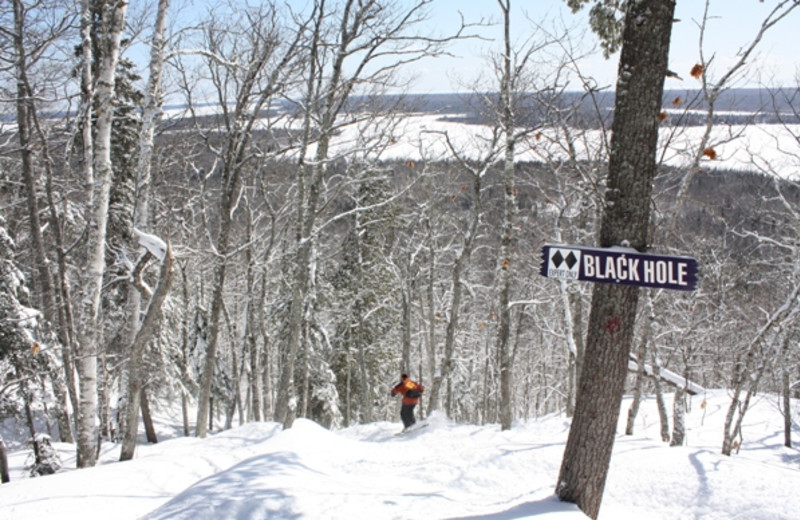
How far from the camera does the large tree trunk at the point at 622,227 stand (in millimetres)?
3873

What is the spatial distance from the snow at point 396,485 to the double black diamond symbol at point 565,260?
5.84 feet

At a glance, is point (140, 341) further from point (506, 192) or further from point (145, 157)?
point (506, 192)

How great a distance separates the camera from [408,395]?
1226cm

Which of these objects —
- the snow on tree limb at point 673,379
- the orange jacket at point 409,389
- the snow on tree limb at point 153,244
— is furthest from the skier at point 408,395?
the snow on tree limb at point 153,244

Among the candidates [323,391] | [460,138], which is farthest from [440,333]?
[460,138]

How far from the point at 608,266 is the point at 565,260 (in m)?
0.32

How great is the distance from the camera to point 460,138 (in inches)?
555

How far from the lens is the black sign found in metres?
3.71

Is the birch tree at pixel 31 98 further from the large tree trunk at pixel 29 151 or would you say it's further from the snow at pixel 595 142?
the snow at pixel 595 142

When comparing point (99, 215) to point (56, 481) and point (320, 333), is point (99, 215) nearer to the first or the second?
point (56, 481)

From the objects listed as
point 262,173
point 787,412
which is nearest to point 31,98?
point 262,173

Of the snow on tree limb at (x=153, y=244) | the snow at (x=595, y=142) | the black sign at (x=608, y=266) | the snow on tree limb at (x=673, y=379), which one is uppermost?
the snow at (x=595, y=142)

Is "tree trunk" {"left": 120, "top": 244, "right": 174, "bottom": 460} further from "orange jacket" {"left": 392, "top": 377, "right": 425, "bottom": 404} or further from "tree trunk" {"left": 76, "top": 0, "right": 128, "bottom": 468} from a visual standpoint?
"orange jacket" {"left": 392, "top": 377, "right": 425, "bottom": 404}

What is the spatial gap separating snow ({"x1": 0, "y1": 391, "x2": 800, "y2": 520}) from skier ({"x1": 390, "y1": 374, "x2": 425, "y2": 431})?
2.97 m
